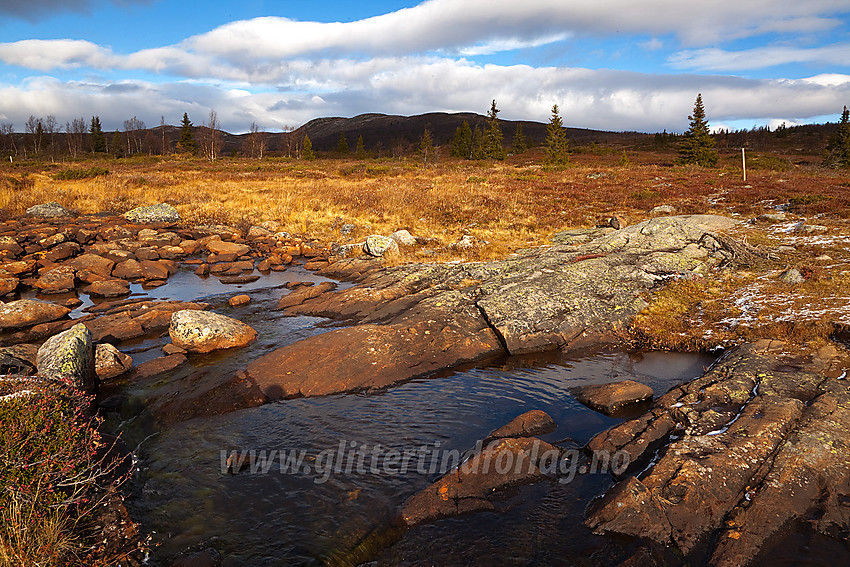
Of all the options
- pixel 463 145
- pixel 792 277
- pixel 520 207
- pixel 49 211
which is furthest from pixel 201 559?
pixel 463 145

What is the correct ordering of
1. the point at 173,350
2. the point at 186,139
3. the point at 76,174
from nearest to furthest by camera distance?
the point at 173,350
the point at 76,174
the point at 186,139

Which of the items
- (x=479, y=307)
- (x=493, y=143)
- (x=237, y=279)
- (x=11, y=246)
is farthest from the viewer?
(x=493, y=143)

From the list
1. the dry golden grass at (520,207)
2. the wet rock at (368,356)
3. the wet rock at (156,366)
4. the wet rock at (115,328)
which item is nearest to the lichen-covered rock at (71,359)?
the wet rock at (156,366)

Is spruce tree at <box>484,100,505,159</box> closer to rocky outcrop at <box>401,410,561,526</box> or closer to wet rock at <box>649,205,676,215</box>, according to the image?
wet rock at <box>649,205,676,215</box>

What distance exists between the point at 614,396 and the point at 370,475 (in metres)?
4.85

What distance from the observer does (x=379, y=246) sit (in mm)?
22062

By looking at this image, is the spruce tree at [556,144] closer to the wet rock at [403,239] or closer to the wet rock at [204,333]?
the wet rock at [403,239]

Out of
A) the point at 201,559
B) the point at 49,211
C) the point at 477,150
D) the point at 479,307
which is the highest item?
the point at 477,150

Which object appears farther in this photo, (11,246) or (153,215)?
(153,215)

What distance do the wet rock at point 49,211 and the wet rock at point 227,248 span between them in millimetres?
11097

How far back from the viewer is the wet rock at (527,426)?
8039 millimetres

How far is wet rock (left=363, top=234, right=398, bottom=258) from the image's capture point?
71.5 feet

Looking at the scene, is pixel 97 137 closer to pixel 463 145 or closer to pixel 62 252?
pixel 463 145

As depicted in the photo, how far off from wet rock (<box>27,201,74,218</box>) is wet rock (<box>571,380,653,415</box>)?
31240 mm
